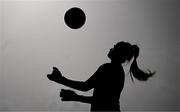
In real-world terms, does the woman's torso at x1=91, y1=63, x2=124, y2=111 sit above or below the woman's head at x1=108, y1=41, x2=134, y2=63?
below

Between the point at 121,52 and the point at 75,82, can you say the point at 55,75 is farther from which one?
the point at 121,52

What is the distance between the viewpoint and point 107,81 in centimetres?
190

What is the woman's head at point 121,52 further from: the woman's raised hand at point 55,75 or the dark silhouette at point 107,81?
the woman's raised hand at point 55,75

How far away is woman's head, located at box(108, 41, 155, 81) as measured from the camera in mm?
1888

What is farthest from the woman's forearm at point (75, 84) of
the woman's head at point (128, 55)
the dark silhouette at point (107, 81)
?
the woman's head at point (128, 55)

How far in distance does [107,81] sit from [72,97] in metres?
0.27

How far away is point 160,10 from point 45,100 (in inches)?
40.8

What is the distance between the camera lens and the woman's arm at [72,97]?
189 cm

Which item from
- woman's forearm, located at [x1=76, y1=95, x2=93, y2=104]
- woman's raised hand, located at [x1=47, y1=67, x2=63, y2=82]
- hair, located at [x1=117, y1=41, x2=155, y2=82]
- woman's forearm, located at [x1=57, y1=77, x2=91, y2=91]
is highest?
hair, located at [x1=117, y1=41, x2=155, y2=82]

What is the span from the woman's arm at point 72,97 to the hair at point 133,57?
1.14ft

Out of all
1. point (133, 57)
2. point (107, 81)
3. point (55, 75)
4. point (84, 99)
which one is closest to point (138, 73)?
point (133, 57)

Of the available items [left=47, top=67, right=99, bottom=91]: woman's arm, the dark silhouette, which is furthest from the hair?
[left=47, top=67, right=99, bottom=91]: woman's arm

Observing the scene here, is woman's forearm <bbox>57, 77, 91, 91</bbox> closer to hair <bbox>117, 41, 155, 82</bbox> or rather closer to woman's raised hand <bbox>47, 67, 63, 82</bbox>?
woman's raised hand <bbox>47, 67, 63, 82</bbox>

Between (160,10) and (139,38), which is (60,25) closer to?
(139,38)
